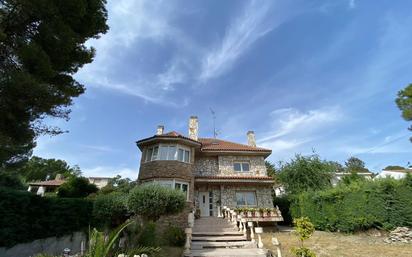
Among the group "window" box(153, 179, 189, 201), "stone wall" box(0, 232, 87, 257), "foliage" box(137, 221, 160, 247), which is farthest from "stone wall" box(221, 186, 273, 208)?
"stone wall" box(0, 232, 87, 257)

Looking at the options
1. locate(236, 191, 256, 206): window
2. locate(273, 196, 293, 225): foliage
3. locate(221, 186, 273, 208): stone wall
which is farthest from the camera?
locate(273, 196, 293, 225): foliage

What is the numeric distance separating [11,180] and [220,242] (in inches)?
1269

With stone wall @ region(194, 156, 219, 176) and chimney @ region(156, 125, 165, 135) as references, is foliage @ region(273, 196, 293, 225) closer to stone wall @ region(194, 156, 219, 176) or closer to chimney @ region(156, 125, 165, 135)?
stone wall @ region(194, 156, 219, 176)

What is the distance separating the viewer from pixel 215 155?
75.9 ft

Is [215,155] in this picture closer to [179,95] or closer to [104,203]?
[179,95]

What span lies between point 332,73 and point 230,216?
12303 mm

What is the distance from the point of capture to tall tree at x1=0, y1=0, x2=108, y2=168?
28.8 ft

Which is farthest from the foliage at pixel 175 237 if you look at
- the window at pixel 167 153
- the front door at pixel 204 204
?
the front door at pixel 204 204

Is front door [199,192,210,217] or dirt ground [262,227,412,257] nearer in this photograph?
dirt ground [262,227,412,257]

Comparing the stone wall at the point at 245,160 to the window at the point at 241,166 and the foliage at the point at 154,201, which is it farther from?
the foliage at the point at 154,201

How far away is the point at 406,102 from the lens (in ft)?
75.1

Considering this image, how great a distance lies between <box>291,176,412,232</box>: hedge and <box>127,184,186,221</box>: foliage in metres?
11.8

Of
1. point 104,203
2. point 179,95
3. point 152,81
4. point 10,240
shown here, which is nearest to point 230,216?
point 104,203

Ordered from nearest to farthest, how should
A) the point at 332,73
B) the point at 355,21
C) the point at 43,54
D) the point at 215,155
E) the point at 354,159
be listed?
the point at 43,54, the point at 355,21, the point at 332,73, the point at 215,155, the point at 354,159
